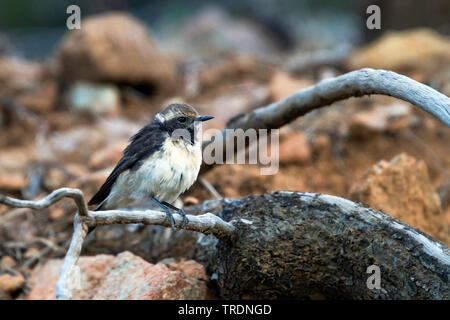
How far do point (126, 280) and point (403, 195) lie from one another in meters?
2.46

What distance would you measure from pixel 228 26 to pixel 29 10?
669 cm

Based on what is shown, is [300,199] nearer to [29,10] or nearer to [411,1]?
[411,1]

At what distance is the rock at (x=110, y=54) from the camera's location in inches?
344

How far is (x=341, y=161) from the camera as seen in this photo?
673 centimetres

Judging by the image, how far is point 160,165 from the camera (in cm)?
439

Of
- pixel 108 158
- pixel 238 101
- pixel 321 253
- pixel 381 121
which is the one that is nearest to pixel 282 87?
pixel 238 101

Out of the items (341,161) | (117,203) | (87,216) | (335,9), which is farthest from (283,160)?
(335,9)

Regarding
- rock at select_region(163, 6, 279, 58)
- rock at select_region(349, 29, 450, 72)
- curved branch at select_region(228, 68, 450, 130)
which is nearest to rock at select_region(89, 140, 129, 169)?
curved branch at select_region(228, 68, 450, 130)

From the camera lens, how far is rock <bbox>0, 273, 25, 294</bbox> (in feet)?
16.1

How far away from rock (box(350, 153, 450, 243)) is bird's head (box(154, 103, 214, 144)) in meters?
1.48

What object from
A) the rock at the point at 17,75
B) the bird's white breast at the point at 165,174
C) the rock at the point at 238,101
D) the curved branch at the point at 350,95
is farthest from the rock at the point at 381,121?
the rock at the point at 17,75

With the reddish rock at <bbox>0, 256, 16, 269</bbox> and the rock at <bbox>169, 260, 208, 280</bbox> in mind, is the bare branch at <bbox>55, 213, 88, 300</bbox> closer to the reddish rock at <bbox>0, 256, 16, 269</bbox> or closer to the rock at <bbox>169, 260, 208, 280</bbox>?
the rock at <bbox>169, 260, 208, 280</bbox>

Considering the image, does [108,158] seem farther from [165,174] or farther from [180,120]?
[165,174]

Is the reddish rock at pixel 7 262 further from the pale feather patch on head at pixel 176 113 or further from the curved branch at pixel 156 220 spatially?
Answer: the curved branch at pixel 156 220
